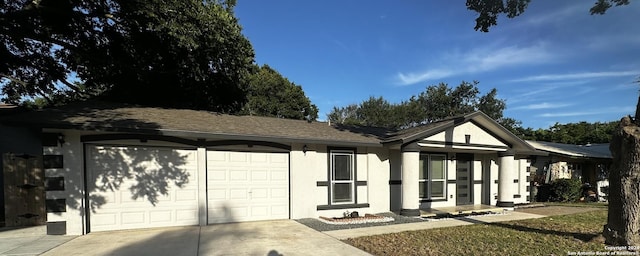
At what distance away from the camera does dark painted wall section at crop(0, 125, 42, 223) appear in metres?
9.97

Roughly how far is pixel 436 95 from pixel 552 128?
76.2 feet

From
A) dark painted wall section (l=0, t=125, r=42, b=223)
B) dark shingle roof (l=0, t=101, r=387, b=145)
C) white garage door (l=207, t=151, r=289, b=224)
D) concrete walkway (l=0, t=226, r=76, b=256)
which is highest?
dark shingle roof (l=0, t=101, r=387, b=145)

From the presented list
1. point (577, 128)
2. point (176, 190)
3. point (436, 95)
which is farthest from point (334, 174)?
point (577, 128)

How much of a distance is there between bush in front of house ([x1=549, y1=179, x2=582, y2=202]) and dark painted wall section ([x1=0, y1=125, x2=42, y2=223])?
2086cm

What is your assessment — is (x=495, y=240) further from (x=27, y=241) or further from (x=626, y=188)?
(x=27, y=241)

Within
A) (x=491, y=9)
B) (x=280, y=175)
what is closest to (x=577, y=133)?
(x=491, y=9)

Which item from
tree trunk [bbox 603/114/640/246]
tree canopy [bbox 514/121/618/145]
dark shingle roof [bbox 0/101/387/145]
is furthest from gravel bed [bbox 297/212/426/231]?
tree canopy [bbox 514/121/618/145]

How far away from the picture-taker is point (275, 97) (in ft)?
114

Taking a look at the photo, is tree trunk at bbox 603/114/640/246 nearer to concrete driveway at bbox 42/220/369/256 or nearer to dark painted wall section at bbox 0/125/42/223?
concrete driveway at bbox 42/220/369/256

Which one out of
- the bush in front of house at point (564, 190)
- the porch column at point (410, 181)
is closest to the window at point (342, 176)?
the porch column at point (410, 181)

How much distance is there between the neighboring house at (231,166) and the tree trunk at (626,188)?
5112mm

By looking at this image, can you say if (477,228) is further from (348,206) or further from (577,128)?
(577,128)

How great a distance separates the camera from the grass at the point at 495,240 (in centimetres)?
665

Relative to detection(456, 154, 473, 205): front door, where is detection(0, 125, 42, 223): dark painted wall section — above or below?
above
